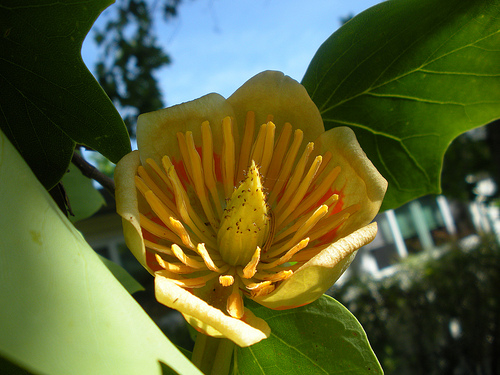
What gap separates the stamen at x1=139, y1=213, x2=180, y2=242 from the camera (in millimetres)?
727

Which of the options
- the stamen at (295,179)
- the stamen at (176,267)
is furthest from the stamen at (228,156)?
the stamen at (176,267)

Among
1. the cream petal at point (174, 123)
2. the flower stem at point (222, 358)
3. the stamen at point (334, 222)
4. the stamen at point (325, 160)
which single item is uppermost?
A: the cream petal at point (174, 123)

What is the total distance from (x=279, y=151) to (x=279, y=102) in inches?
3.9

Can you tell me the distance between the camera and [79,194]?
1344 millimetres

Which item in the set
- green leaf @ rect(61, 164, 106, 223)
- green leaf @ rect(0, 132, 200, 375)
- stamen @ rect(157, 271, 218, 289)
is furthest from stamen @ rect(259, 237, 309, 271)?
green leaf @ rect(61, 164, 106, 223)

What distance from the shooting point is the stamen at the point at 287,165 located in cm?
83

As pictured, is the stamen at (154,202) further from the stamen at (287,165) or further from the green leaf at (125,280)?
the green leaf at (125,280)

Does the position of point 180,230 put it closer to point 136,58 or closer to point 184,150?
point 184,150

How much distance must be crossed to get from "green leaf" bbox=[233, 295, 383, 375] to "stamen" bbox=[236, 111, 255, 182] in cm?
31

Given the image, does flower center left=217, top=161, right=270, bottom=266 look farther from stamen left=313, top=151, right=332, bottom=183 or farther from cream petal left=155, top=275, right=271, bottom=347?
cream petal left=155, top=275, right=271, bottom=347

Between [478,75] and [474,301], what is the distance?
27.9 feet

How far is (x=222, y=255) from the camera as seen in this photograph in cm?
88

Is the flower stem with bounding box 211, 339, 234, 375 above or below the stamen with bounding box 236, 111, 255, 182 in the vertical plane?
below

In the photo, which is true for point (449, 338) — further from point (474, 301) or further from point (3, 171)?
point (3, 171)
